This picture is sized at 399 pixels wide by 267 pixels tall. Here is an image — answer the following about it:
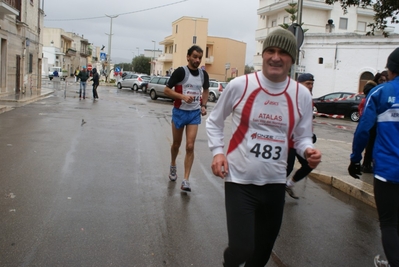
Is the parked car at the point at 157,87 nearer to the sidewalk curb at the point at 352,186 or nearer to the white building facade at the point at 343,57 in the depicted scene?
the white building facade at the point at 343,57

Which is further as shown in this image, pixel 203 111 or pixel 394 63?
pixel 203 111

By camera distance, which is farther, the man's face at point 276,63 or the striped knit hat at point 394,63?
the striped knit hat at point 394,63

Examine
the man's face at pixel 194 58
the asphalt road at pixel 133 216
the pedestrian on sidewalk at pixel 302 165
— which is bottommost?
the asphalt road at pixel 133 216

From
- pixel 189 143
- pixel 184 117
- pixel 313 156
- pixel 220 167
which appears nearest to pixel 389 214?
pixel 313 156

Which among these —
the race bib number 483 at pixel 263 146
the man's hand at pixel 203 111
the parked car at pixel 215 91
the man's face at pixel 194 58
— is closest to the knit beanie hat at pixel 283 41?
the race bib number 483 at pixel 263 146

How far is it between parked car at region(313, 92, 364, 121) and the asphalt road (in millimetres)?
16485

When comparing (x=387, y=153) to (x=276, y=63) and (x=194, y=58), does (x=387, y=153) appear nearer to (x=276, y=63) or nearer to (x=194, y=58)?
(x=276, y=63)

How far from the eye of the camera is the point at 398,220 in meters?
3.06

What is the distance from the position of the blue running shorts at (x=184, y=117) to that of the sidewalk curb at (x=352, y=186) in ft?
8.97

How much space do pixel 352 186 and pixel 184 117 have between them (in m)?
2.92

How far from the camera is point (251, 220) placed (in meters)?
2.68

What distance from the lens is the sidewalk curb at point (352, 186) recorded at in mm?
6086

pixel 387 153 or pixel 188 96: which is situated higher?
pixel 188 96

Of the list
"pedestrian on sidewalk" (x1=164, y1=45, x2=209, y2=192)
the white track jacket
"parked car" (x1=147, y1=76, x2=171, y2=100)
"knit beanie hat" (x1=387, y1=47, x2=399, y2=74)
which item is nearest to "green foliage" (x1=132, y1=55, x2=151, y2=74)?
"parked car" (x1=147, y1=76, x2=171, y2=100)
